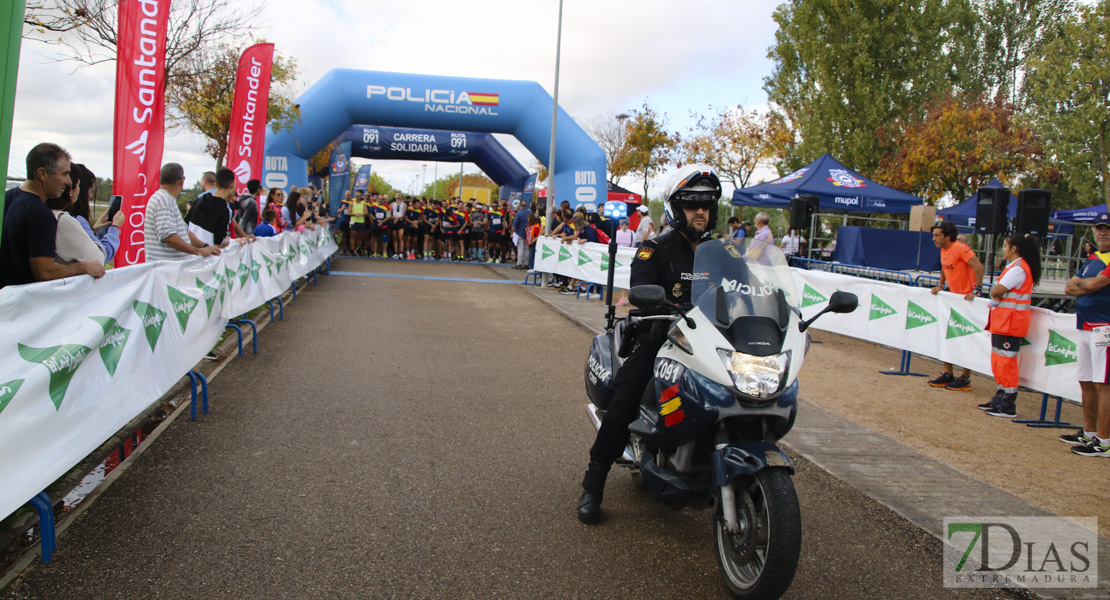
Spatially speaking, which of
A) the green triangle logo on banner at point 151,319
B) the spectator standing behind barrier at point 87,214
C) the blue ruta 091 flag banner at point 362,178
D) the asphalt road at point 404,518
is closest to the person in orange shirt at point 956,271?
the asphalt road at point 404,518

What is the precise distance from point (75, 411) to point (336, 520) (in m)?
1.42

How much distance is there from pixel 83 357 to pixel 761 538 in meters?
3.43

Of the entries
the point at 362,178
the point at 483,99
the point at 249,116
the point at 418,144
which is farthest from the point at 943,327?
the point at 362,178

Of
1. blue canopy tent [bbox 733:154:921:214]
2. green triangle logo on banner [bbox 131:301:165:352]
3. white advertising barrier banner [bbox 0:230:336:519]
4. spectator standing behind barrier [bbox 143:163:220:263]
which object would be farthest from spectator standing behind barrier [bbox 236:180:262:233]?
blue canopy tent [bbox 733:154:921:214]

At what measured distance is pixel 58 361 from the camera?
361 cm

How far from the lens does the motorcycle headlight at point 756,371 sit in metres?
3.07

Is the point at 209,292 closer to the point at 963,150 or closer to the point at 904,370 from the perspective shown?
the point at 904,370

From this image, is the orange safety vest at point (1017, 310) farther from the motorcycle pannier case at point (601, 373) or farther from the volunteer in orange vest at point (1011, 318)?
the motorcycle pannier case at point (601, 373)

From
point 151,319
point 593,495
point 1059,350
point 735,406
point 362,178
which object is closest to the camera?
point 735,406

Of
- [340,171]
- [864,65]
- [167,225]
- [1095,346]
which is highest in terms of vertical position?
[864,65]

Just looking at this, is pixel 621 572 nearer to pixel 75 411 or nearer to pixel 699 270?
pixel 699 270

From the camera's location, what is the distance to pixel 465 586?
3.20 m

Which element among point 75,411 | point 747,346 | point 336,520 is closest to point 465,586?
point 336,520

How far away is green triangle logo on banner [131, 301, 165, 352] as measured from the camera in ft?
15.9
